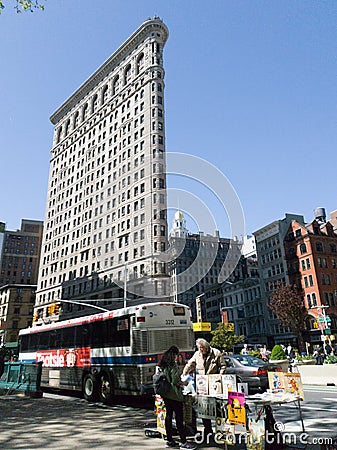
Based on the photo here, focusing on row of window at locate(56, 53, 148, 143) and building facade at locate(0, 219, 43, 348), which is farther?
building facade at locate(0, 219, 43, 348)

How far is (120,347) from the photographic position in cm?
1286

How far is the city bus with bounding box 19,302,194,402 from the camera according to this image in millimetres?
12211

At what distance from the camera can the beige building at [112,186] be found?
5769 centimetres

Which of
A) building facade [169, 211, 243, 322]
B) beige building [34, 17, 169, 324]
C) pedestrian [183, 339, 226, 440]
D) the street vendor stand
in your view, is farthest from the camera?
building facade [169, 211, 243, 322]

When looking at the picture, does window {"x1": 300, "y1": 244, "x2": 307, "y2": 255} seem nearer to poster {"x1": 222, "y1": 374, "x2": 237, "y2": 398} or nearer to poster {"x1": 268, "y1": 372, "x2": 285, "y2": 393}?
poster {"x1": 268, "y1": 372, "x2": 285, "y2": 393}

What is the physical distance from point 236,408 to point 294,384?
1344 mm

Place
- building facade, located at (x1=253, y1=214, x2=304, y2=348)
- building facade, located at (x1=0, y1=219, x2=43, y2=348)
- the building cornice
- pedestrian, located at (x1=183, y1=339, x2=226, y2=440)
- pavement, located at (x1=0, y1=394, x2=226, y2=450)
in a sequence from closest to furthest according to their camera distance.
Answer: pavement, located at (x1=0, y1=394, x2=226, y2=450) → pedestrian, located at (x1=183, y1=339, x2=226, y2=440) → building facade, located at (x1=253, y1=214, x2=304, y2=348) → the building cornice → building facade, located at (x1=0, y1=219, x2=43, y2=348)

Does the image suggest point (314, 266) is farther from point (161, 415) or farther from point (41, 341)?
point (161, 415)

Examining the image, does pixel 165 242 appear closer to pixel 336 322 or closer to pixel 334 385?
pixel 336 322

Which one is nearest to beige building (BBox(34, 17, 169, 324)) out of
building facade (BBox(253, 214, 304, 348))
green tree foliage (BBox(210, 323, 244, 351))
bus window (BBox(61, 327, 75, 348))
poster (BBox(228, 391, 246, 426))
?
green tree foliage (BBox(210, 323, 244, 351))

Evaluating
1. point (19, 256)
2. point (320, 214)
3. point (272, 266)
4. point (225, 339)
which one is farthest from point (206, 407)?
point (19, 256)

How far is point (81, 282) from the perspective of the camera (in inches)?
2660

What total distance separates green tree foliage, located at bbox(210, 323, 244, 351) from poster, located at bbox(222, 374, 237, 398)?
52.8 meters

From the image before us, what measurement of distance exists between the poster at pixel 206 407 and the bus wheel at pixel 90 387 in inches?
324
